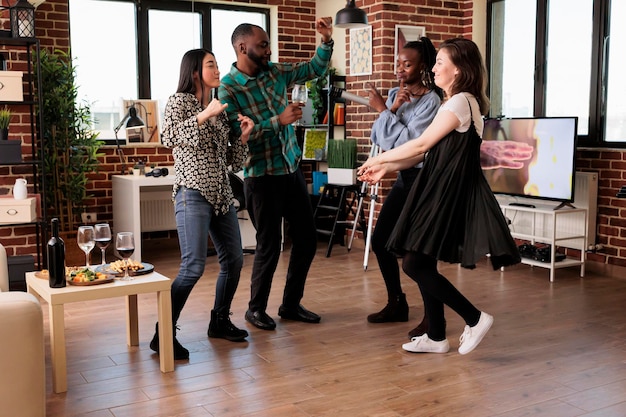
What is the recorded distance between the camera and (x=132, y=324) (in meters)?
3.70

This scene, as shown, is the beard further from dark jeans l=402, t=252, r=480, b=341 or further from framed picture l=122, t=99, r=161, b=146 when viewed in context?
framed picture l=122, t=99, r=161, b=146

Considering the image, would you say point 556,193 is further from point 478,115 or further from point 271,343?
point 271,343

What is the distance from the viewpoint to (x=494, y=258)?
3.21 m

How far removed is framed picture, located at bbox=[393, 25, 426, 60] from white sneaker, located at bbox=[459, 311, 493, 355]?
348cm

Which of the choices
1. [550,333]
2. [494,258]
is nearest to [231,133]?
[494,258]

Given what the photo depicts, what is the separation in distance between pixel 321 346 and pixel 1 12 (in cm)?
358

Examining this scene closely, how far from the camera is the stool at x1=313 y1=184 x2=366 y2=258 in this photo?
649 centimetres

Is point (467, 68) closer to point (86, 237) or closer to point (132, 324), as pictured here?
point (86, 237)

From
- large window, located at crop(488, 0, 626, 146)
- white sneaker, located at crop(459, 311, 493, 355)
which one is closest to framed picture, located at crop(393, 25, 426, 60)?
large window, located at crop(488, 0, 626, 146)

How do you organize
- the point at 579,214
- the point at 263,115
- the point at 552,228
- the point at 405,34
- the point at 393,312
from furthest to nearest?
1. the point at 405,34
2. the point at 579,214
3. the point at 552,228
4. the point at 393,312
5. the point at 263,115

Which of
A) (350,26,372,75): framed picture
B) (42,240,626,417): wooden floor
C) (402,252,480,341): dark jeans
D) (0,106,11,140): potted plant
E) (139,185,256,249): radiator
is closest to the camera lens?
(42,240,626,417): wooden floor

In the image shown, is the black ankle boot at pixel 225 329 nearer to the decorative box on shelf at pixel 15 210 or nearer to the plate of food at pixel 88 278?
the plate of food at pixel 88 278

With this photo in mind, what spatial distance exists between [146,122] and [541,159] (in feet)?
12.0

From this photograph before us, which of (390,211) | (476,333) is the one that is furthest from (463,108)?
(476,333)
